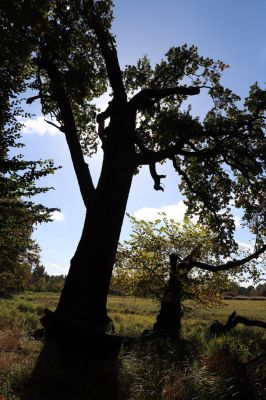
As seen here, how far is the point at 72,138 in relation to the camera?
36.4 feet

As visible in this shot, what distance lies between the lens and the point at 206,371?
7.19 metres

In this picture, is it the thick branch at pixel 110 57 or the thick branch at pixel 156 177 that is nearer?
the thick branch at pixel 110 57

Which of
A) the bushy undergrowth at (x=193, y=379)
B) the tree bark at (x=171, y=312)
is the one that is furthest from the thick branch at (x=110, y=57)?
the tree bark at (x=171, y=312)

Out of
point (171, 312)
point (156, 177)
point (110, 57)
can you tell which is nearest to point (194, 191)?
point (156, 177)

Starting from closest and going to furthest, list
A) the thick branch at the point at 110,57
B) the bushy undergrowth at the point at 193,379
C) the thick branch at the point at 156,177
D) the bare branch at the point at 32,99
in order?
1. the bushy undergrowth at the point at 193,379
2. the thick branch at the point at 110,57
3. the bare branch at the point at 32,99
4. the thick branch at the point at 156,177

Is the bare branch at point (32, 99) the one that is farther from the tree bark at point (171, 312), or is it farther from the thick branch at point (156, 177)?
the tree bark at point (171, 312)

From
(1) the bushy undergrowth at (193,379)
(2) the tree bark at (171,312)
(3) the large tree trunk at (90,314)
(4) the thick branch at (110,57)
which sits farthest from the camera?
(2) the tree bark at (171,312)

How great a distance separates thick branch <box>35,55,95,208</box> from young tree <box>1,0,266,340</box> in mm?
28

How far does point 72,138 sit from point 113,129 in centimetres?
122

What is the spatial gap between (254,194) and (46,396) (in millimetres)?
11583

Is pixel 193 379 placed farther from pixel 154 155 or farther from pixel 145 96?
pixel 145 96

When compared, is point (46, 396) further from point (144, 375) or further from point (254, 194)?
point (254, 194)

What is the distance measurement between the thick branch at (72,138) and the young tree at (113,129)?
28mm

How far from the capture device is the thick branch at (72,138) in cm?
1072
